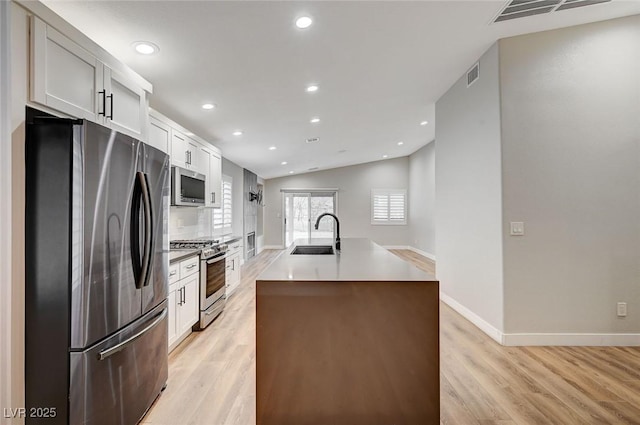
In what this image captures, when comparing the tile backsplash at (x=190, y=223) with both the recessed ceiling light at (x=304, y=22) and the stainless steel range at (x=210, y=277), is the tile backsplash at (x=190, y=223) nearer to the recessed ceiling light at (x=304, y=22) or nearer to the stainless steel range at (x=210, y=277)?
the stainless steel range at (x=210, y=277)

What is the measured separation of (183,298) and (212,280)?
59 cm

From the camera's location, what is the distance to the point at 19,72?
1.35 meters

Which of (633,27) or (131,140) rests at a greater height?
(633,27)

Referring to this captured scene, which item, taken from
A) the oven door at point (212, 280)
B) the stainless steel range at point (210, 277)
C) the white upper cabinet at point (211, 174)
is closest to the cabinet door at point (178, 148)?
the white upper cabinet at point (211, 174)

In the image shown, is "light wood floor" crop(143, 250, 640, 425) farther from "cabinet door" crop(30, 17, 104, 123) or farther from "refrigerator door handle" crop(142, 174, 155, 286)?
"cabinet door" crop(30, 17, 104, 123)

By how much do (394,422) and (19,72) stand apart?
7.99 ft

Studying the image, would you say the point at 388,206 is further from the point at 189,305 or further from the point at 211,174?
the point at 189,305

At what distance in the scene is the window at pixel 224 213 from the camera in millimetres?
5836

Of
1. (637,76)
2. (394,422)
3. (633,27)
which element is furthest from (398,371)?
(633,27)

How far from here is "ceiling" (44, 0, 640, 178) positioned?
2094 mm

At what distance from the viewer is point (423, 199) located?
29.0ft

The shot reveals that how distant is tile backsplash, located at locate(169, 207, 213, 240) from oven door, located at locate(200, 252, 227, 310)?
2.35 ft

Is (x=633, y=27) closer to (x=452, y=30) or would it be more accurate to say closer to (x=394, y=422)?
(x=452, y=30)

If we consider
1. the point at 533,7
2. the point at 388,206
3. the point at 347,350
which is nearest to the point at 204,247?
the point at 347,350
